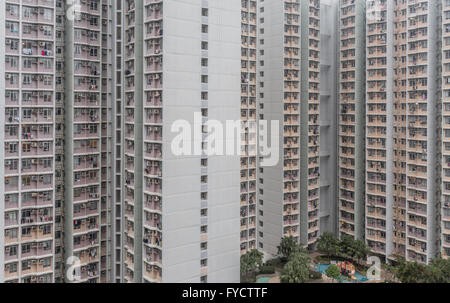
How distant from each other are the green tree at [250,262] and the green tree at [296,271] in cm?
135

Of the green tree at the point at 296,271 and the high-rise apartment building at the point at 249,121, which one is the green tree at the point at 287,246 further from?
the green tree at the point at 296,271

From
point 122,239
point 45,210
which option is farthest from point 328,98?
point 45,210

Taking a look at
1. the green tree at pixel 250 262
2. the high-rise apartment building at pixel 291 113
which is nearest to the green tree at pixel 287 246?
the high-rise apartment building at pixel 291 113

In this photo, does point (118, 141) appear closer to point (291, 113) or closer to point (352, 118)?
point (291, 113)

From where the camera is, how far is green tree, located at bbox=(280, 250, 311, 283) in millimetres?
18234

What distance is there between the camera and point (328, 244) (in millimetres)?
22328

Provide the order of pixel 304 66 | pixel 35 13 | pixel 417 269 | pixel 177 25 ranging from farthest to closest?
pixel 304 66
pixel 417 269
pixel 35 13
pixel 177 25

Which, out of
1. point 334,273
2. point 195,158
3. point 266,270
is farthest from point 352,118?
point 195,158

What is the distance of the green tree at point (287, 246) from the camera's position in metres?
21.3

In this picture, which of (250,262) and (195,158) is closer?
(195,158)

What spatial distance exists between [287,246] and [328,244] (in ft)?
8.04

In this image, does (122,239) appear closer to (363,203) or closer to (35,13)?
(35,13)

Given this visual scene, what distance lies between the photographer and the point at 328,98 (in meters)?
25.5

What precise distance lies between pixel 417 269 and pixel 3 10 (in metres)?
19.1
